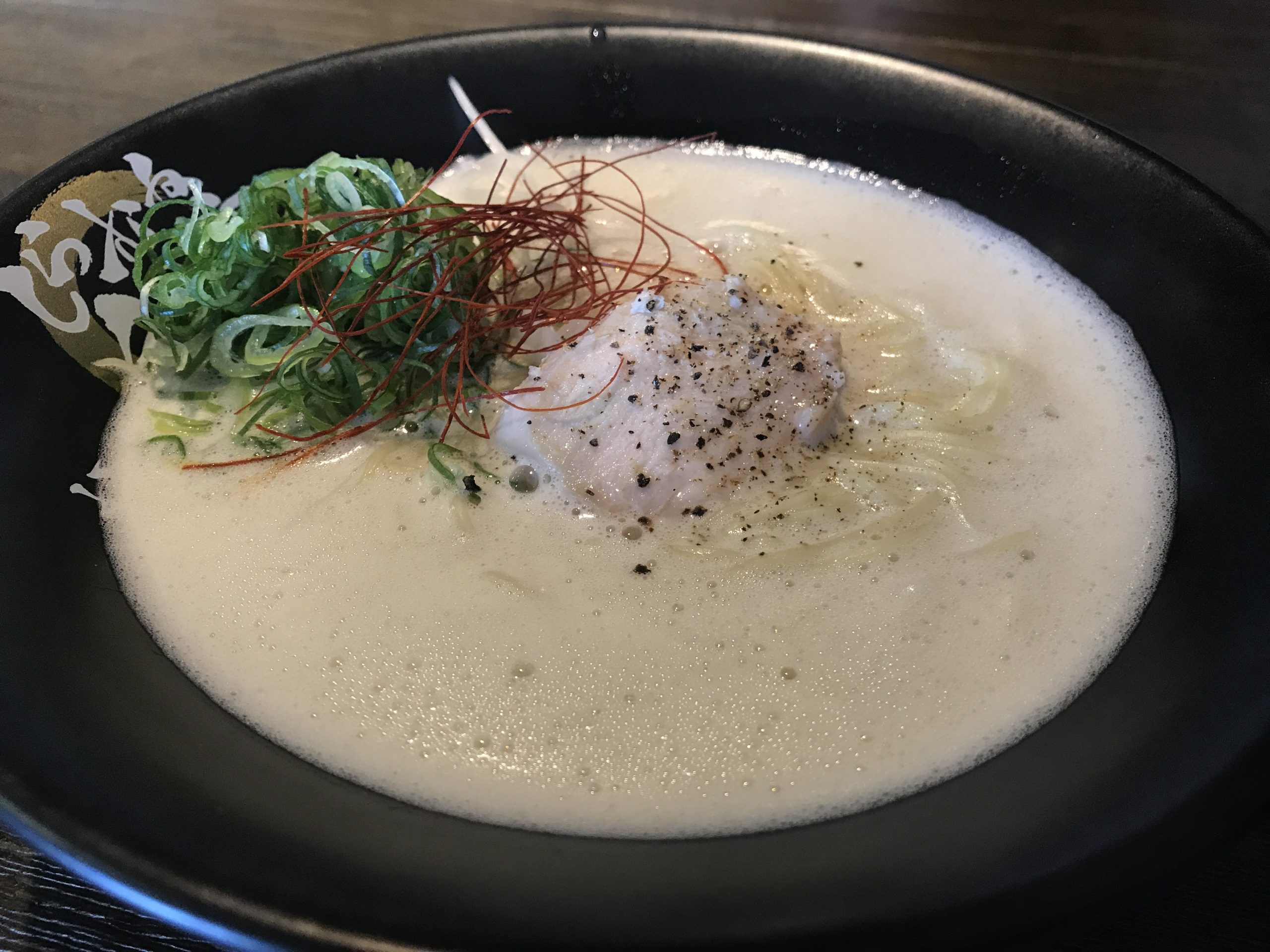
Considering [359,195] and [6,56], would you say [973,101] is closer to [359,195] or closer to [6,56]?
[359,195]

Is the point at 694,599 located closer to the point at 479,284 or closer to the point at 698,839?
the point at 698,839

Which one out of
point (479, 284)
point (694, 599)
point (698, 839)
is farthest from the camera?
point (479, 284)

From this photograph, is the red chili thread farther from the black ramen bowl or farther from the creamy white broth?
the black ramen bowl

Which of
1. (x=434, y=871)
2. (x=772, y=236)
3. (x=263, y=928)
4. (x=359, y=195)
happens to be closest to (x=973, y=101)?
(x=772, y=236)

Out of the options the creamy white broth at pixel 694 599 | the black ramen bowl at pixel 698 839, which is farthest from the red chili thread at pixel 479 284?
the black ramen bowl at pixel 698 839

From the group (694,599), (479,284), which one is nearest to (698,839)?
(694,599)

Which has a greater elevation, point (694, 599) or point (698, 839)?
point (694, 599)
